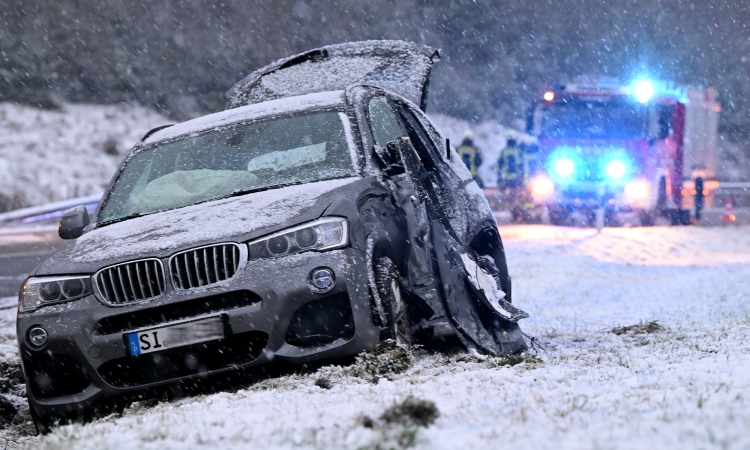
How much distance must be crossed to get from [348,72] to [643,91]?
486 inches

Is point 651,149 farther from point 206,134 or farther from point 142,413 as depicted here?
point 142,413

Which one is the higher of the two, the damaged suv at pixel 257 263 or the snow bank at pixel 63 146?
the snow bank at pixel 63 146

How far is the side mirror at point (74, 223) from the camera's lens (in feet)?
19.6

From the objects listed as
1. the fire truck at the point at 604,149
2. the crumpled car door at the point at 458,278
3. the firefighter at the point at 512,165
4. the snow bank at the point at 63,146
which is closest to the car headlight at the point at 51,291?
the crumpled car door at the point at 458,278

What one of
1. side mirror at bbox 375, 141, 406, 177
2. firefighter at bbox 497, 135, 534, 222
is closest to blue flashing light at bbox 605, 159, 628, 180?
firefighter at bbox 497, 135, 534, 222

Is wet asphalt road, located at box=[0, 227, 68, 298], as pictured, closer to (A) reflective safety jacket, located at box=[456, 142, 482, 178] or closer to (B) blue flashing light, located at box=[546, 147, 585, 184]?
(A) reflective safety jacket, located at box=[456, 142, 482, 178]

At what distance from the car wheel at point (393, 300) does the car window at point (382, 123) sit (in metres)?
1.19

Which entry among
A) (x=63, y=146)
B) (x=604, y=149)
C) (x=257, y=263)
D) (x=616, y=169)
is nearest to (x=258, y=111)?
(x=257, y=263)

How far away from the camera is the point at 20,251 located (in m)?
17.3

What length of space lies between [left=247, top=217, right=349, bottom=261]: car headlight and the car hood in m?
0.05

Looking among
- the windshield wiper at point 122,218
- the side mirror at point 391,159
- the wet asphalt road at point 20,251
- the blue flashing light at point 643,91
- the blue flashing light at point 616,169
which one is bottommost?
the wet asphalt road at point 20,251

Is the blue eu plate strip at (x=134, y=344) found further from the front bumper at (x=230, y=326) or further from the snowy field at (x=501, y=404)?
the snowy field at (x=501, y=404)

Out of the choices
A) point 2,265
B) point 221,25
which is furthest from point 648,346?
point 221,25

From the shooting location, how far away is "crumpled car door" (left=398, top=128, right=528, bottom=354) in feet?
18.7
